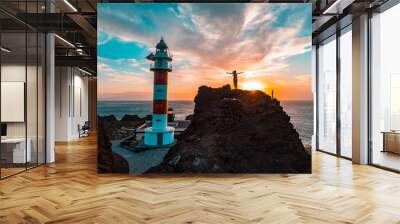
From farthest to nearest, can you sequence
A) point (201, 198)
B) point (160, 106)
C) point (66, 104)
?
point (66, 104) < point (160, 106) < point (201, 198)

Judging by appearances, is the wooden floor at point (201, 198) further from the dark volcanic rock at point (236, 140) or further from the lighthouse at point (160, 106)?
the lighthouse at point (160, 106)

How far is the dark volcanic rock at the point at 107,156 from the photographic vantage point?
6.07 metres

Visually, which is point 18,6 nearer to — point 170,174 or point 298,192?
point 170,174

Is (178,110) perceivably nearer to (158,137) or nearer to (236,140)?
(158,137)

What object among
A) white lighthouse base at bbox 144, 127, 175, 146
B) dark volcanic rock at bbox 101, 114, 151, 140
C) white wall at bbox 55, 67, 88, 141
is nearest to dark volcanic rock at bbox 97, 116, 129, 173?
dark volcanic rock at bbox 101, 114, 151, 140

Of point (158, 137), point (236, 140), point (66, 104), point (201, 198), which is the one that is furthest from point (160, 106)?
point (66, 104)

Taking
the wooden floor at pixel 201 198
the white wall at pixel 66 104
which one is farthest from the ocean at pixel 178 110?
the white wall at pixel 66 104

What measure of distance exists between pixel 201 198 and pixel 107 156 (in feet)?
7.60

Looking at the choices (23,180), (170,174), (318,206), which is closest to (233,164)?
(170,174)

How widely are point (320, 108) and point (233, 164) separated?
5.12 meters

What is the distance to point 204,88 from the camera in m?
6.10

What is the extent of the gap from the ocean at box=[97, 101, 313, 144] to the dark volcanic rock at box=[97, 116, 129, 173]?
0.53ft

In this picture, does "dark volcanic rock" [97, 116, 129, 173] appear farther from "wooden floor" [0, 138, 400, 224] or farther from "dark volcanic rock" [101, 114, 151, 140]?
"wooden floor" [0, 138, 400, 224]

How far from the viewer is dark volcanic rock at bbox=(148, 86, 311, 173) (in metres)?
6.04
